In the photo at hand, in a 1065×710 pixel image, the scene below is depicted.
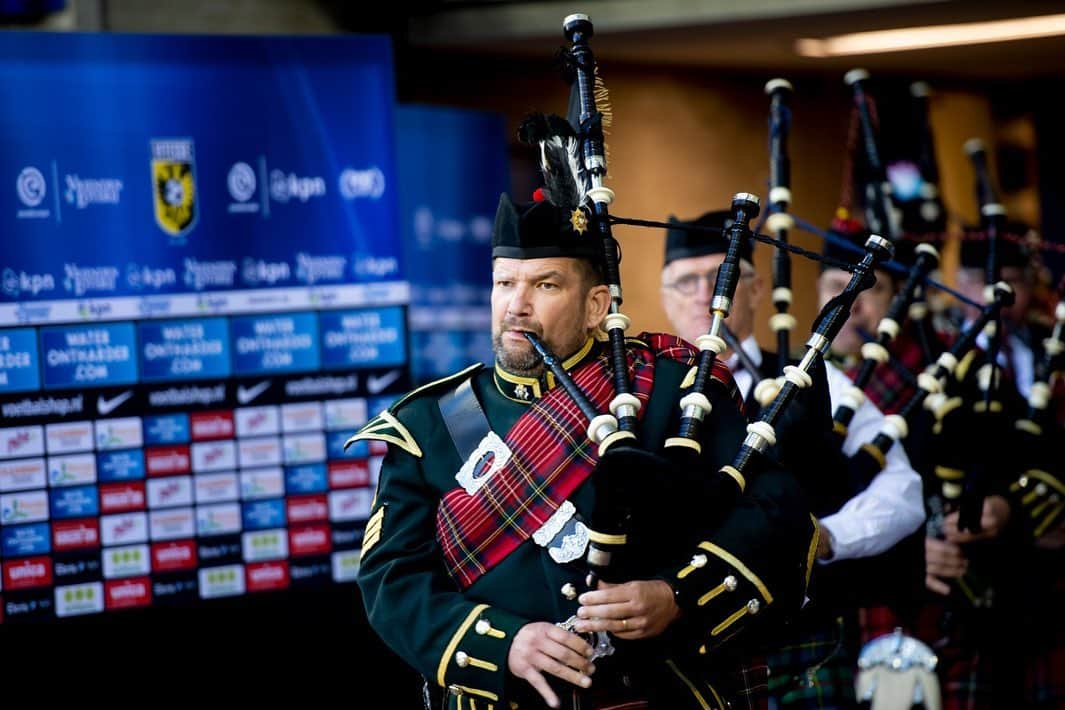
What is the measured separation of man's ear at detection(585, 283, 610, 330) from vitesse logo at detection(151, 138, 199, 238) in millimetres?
1758

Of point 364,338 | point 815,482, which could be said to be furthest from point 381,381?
point 815,482

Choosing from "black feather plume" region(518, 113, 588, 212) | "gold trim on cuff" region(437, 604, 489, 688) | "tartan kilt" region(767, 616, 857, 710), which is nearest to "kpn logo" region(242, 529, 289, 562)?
"tartan kilt" region(767, 616, 857, 710)

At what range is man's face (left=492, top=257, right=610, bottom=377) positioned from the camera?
97.5 inches

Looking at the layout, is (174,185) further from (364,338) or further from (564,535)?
(564,535)

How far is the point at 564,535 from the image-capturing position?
7.84ft

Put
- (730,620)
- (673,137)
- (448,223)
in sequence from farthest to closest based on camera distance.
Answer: (673,137)
(448,223)
(730,620)

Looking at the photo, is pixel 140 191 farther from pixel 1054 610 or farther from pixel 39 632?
pixel 1054 610

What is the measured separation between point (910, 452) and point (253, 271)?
177 cm

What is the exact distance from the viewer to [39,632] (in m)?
3.87

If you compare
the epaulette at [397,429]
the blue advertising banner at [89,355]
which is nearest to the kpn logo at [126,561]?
the blue advertising banner at [89,355]

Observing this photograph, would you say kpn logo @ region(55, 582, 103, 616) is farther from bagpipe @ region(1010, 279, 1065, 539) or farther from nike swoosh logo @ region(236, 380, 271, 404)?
bagpipe @ region(1010, 279, 1065, 539)

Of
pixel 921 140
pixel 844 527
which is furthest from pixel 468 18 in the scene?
pixel 844 527

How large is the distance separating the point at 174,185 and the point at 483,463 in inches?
72.2

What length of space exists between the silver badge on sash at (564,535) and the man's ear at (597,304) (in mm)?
332
